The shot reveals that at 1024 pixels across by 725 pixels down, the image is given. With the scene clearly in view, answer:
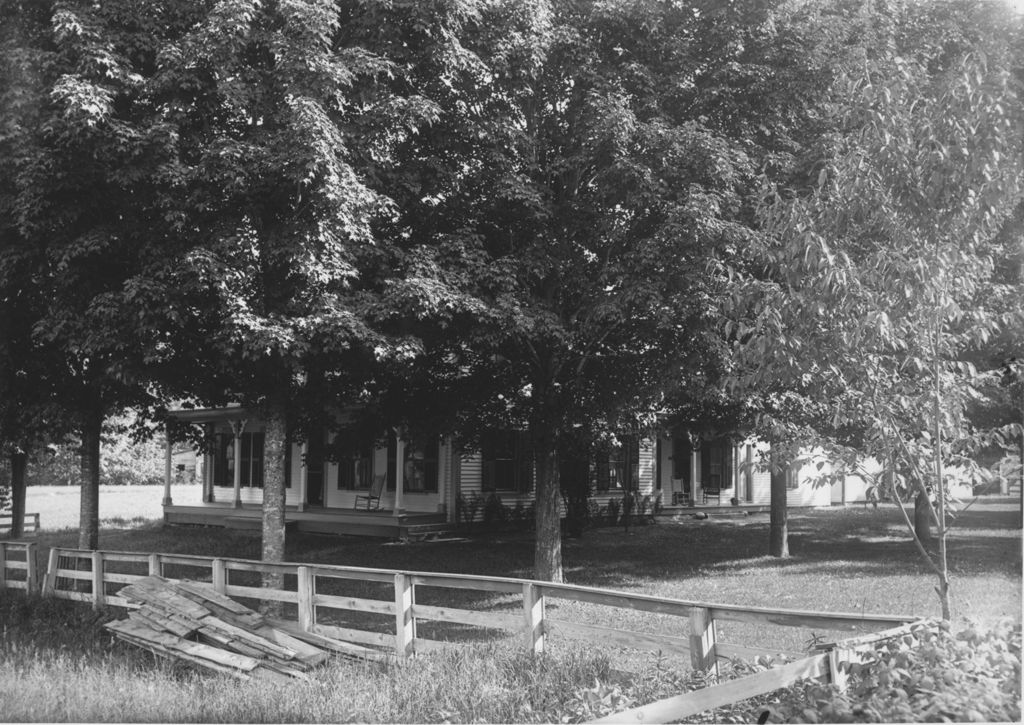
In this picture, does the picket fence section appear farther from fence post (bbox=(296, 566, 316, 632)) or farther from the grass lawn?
the grass lawn

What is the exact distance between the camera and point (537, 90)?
569 inches

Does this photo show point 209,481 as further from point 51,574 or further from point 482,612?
point 482,612

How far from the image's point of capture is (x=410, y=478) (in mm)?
25609

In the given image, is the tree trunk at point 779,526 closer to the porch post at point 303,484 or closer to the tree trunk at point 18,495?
the porch post at point 303,484

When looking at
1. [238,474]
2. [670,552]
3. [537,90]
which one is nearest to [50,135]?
[537,90]

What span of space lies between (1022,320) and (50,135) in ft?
35.9

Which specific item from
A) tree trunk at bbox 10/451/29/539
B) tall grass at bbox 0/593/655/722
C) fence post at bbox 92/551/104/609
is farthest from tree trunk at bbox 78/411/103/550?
tree trunk at bbox 10/451/29/539

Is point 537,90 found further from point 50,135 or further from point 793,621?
point 793,621

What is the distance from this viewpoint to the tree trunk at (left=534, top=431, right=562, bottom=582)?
15461 millimetres

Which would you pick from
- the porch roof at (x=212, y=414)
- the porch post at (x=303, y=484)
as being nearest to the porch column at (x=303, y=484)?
the porch post at (x=303, y=484)

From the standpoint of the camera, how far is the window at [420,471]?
25.2m

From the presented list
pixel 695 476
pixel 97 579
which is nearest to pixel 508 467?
pixel 695 476

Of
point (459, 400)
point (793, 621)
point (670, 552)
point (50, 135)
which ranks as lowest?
point (670, 552)

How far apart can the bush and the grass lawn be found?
1127 millimetres
